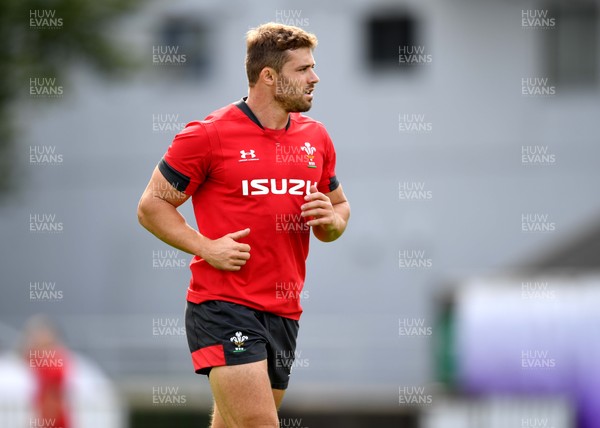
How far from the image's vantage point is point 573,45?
2319 cm

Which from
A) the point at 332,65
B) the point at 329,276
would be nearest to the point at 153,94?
the point at 332,65

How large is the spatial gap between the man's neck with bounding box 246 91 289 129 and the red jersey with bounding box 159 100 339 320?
3 cm

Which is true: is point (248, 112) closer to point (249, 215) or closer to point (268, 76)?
point (268, 76)

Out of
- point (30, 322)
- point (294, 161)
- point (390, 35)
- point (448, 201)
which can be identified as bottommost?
point (30, 322)

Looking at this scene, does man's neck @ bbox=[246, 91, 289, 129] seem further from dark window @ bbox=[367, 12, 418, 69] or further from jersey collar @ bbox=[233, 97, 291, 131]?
dark window @ bbox=[367, 12, 418, 69]

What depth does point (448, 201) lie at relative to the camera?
23.5m

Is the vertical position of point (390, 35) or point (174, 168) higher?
point (390, 35)

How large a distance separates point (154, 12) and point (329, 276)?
6558mm

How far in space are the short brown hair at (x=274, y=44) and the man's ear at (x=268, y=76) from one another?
0.6 inches

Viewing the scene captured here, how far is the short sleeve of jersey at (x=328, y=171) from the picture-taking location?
5969 mm

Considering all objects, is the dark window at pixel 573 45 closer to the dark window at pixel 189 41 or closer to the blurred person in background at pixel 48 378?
the dark window at pixel 189 41

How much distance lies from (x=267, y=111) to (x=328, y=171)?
0.51 meters

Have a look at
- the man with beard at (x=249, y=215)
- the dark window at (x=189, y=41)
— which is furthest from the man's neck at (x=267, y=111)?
the dark window at (x=189, y=41)

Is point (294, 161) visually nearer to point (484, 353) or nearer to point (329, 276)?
point (484, 353)
